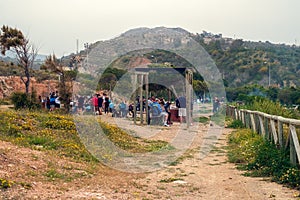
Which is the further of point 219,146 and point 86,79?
point 86,79

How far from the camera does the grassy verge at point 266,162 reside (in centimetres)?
732

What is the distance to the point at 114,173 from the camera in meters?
8.34

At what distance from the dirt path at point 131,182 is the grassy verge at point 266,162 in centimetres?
24

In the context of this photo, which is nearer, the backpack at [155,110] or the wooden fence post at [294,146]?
the wooden fence post at [294,146]

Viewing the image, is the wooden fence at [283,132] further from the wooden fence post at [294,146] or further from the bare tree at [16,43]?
the bare tree at [16,43]

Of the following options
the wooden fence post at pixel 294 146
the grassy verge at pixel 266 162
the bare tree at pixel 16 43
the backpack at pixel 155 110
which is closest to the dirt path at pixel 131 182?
the grassy verge at pixel 266 162

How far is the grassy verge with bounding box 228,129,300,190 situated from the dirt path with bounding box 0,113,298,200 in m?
0.24

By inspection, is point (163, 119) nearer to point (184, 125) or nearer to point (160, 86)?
point (184, 125)

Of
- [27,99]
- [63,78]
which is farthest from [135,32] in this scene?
[27,99]

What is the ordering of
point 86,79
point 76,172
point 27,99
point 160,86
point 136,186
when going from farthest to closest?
1. point 86,79
2. point 160,86
3. point 27,99
4. point 76,172
5. point 136,186

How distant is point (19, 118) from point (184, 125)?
836 cm

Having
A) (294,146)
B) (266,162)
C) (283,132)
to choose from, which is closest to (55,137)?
(266,162)

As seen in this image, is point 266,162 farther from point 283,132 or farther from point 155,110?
point 155,110

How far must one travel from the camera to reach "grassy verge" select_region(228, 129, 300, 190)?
7.32 meters
